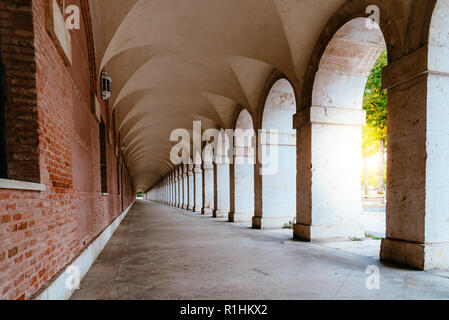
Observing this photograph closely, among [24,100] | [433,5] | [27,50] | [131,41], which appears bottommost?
[24,100]

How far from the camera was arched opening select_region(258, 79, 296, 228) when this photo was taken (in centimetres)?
925

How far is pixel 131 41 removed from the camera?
7090mm

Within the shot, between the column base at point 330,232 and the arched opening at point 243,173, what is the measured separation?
499 centimetres

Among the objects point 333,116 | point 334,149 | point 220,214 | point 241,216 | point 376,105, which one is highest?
point 376,105

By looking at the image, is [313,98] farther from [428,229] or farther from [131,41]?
[131,41]

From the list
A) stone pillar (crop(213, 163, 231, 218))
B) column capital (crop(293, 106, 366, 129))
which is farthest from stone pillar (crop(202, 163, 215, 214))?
column capital (crop(293, 106, 366, 129))

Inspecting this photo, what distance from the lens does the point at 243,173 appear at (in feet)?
38.8

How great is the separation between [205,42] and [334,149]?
14.0 ft

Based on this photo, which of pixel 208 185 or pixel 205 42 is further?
pixel 208 185

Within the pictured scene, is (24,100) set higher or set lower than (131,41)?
lower

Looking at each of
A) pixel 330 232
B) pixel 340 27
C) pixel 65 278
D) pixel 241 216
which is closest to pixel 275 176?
pixel 330 232

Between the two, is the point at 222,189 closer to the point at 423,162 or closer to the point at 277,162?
the point at 277,162

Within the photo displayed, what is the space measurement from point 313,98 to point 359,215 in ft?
9.53
